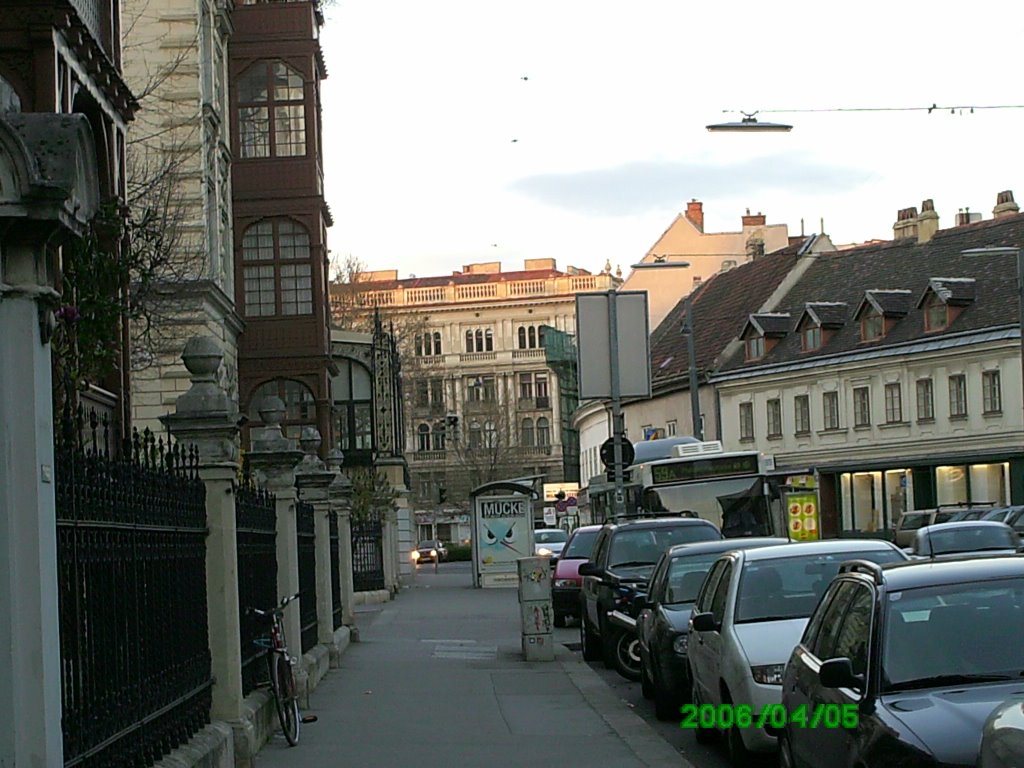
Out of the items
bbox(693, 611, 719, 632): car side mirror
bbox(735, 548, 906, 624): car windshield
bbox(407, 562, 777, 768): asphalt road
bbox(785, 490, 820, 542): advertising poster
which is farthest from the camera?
bbox(785, 490, 820, 542): advertising poster

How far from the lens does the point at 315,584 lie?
21.0 meters

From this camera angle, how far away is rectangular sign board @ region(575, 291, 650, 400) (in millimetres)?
31438

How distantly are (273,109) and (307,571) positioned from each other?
74.6 ft

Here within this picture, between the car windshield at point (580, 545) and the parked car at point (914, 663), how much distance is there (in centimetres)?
2090

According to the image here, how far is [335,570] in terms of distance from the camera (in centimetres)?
2475

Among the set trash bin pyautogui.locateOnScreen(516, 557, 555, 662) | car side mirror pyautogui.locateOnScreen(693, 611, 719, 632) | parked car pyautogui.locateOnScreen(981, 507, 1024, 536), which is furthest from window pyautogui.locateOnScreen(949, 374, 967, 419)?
car side mirror pyautogui.locateOnScreen(693, 611, 719, 632)

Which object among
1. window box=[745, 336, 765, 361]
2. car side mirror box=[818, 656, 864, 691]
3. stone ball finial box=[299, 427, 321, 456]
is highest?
window box=[745, 336, 765, 361]

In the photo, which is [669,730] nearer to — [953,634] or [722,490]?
[953,634]

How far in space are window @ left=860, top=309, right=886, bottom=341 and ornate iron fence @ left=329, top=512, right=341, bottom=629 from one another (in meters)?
39.4

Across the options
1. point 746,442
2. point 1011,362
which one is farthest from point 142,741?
point 746,442

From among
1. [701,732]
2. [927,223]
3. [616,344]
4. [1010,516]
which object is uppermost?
[927,223]

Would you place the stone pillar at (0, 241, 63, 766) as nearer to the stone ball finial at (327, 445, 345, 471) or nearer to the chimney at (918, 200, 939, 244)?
the stone ball finial at (327, 445, 345, 471)

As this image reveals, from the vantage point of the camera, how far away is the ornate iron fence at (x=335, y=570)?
78.6 feet

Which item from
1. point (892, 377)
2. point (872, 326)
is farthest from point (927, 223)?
point (892, 377)
